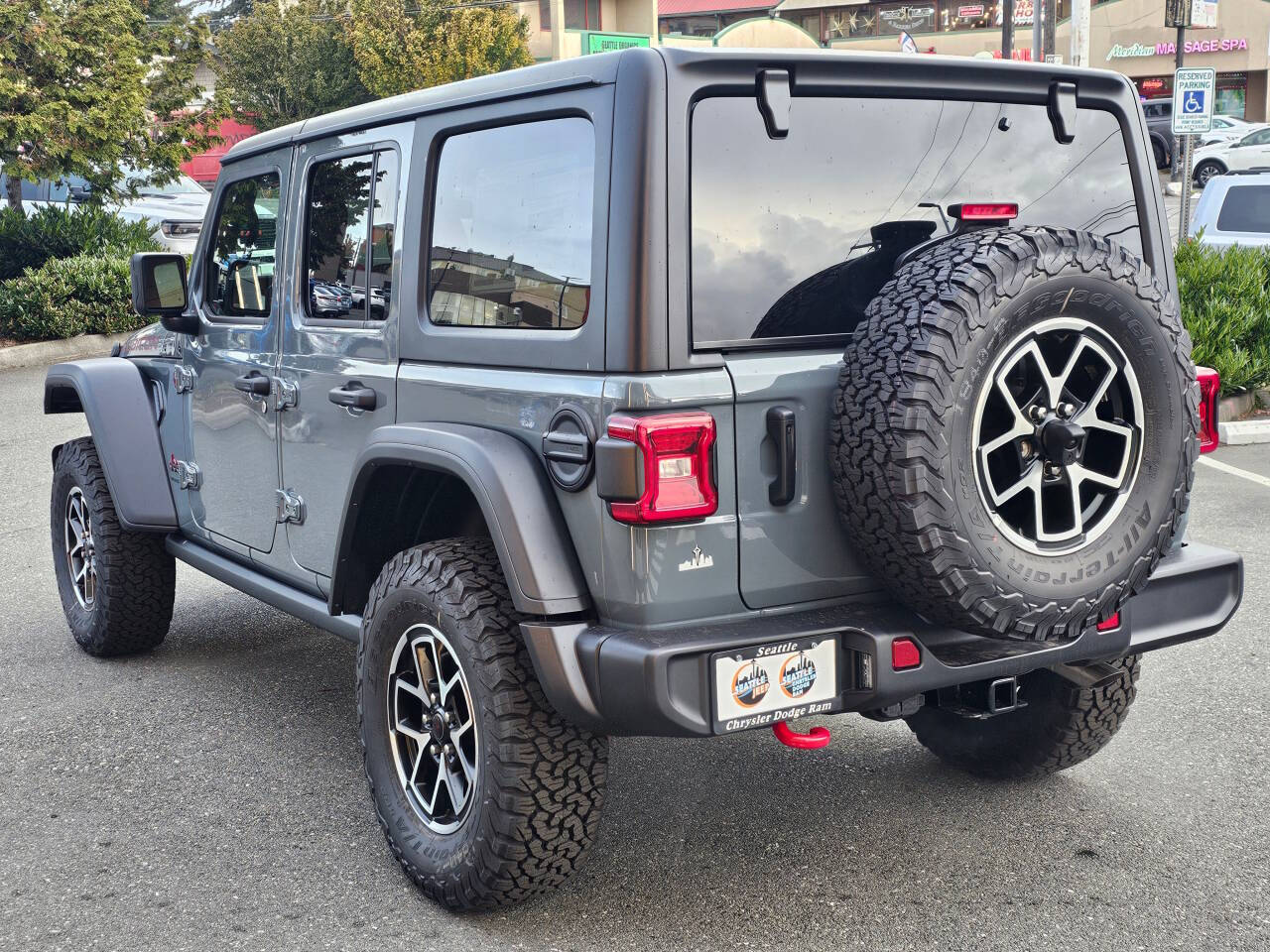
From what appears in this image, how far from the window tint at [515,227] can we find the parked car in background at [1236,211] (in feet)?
35.9

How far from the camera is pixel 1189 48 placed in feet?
155

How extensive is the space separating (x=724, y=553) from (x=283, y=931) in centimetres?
140

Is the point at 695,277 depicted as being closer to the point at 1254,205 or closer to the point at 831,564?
the point at 831,564

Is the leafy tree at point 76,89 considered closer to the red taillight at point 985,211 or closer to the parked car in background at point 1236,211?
the parked car in background at point 1236,211

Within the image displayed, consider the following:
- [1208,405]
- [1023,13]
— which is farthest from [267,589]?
[1023,13]

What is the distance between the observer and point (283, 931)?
3.20 metres

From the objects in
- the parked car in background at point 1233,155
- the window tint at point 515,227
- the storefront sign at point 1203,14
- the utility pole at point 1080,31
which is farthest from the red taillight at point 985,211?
the parked car in background at point 1233,155

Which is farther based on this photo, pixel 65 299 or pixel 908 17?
pixel 908 17

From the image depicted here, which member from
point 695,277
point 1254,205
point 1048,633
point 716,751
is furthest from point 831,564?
point 1254,205

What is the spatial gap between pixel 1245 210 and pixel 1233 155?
17031 mm

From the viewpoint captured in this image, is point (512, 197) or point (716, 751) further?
point (716, 751)

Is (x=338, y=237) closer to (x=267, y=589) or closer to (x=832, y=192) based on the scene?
(x=267, y=589)

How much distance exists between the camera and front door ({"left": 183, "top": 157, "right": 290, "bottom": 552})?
427cm

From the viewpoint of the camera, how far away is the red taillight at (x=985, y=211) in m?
3.19
